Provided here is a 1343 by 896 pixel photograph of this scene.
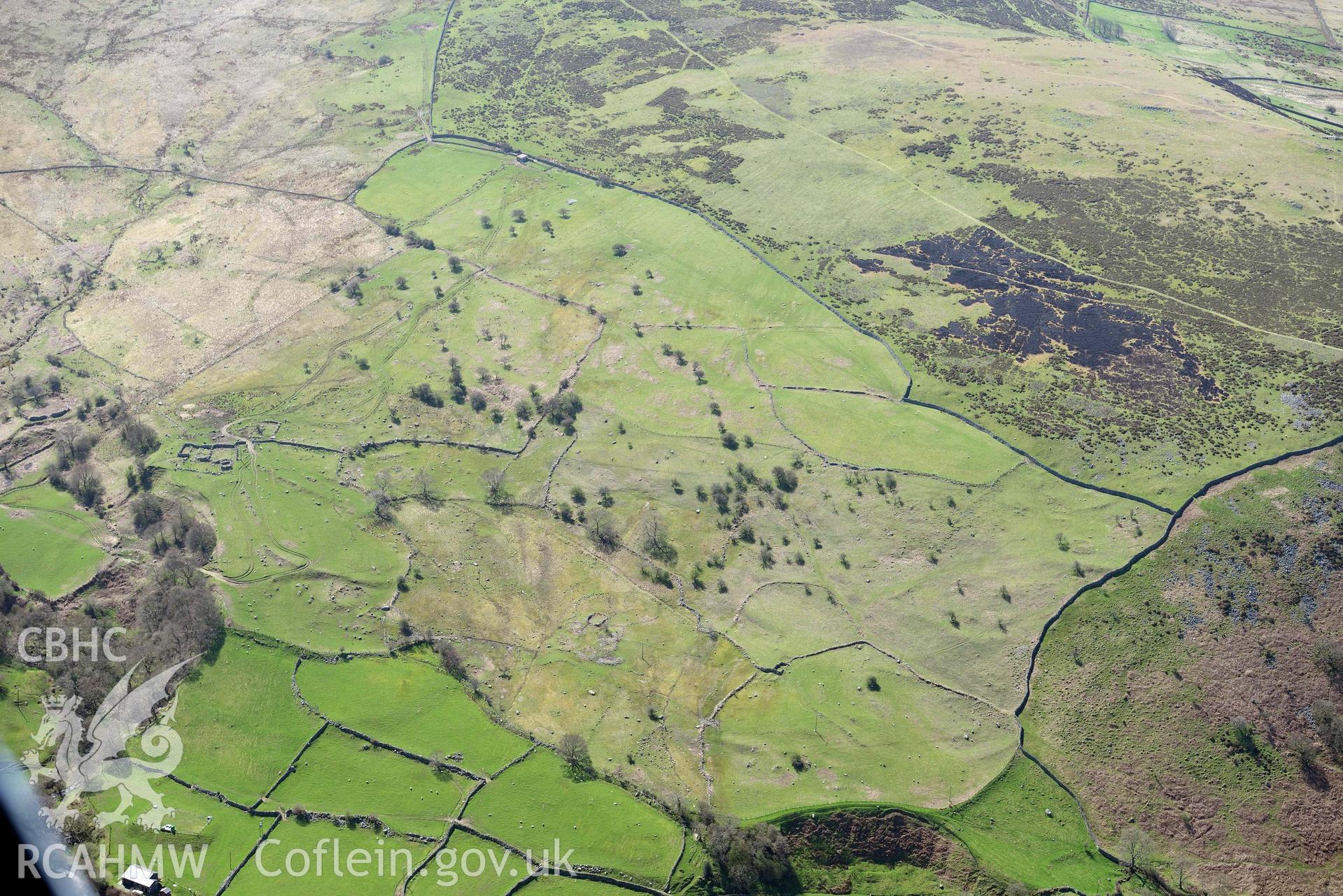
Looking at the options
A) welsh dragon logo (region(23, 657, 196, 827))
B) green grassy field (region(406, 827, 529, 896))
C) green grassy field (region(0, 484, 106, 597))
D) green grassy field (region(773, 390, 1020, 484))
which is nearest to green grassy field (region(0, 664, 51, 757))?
welsh dragon logo (region(23, 657, 196, 827))

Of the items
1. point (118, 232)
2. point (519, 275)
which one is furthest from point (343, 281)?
point (118, 232)

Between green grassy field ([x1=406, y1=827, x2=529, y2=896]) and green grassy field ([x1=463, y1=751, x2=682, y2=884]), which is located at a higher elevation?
green grassy field ([x1=463, y1=751, x2=682, y2=884])

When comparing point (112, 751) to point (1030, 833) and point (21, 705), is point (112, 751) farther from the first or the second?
point (1030, 833)

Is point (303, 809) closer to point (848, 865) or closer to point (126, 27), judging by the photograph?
point (848, 865)

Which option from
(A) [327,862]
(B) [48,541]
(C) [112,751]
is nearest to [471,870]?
(A) [327,862]

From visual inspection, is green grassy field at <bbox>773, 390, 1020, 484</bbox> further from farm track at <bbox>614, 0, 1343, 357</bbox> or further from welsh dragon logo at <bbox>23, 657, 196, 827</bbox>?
welsh dragon logo at <bbox>23, 657, 196, 827</bbox>

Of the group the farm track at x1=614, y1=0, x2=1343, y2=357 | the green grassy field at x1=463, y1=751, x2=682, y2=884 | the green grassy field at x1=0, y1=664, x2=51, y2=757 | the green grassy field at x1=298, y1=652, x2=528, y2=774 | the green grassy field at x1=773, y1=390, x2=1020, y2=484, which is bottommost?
the green grassy field at x1=463, y1=751, x2=682, y2=884

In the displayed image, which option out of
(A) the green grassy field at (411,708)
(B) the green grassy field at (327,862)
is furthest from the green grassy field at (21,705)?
(B) the green grassy field at (327,862)

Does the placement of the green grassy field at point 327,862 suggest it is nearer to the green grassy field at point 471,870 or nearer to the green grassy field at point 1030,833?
the green grassy field at point 471,870

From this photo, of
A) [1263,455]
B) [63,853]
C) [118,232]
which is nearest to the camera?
[63,853]
